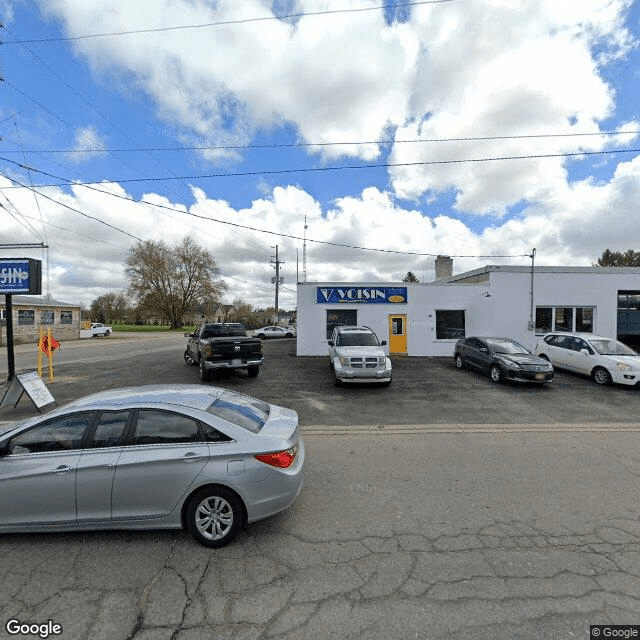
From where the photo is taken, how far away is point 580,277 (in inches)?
656

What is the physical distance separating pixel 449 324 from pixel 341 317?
5396 mm

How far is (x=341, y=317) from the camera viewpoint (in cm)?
1723

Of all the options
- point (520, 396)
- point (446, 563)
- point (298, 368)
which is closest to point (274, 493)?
point (446, 563)


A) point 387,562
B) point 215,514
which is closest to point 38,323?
point 215,514

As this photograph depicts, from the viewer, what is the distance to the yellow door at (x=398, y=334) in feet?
56.4

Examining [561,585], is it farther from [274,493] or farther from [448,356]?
[448,356]

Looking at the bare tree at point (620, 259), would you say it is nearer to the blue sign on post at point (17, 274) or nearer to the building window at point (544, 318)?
the building window at point (544, 318)

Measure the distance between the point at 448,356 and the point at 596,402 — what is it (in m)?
8.12

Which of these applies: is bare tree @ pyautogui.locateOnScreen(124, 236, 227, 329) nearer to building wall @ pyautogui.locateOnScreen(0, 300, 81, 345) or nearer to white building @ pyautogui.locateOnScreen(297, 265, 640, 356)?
building wall @ pyautogui.locateOnScreen(0, 300, 81, 345)

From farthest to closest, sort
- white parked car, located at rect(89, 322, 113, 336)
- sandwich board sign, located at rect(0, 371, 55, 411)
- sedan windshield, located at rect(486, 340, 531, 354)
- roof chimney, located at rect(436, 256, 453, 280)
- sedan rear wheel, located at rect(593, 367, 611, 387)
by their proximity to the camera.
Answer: white parked car, located at rect(89, 322, 113, 336)
roof chimney, located at rect(436, 256, 453, 280)
sedan windshield, located at rect(486, 340, 531, 354)
sedan rear wheel, located at rect(593, 367, 611, 387)
sandwich board sign, located at rect(0, 371, 55, 411)

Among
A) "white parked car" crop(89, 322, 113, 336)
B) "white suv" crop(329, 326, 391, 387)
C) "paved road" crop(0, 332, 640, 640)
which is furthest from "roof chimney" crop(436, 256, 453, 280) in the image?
"white parked car" crop(89, 322, 113, 336)

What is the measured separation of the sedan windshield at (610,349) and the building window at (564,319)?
5.21m

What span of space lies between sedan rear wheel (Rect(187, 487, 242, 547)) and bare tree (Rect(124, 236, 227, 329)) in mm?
57908

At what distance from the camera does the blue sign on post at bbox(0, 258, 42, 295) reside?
10.7 meters
